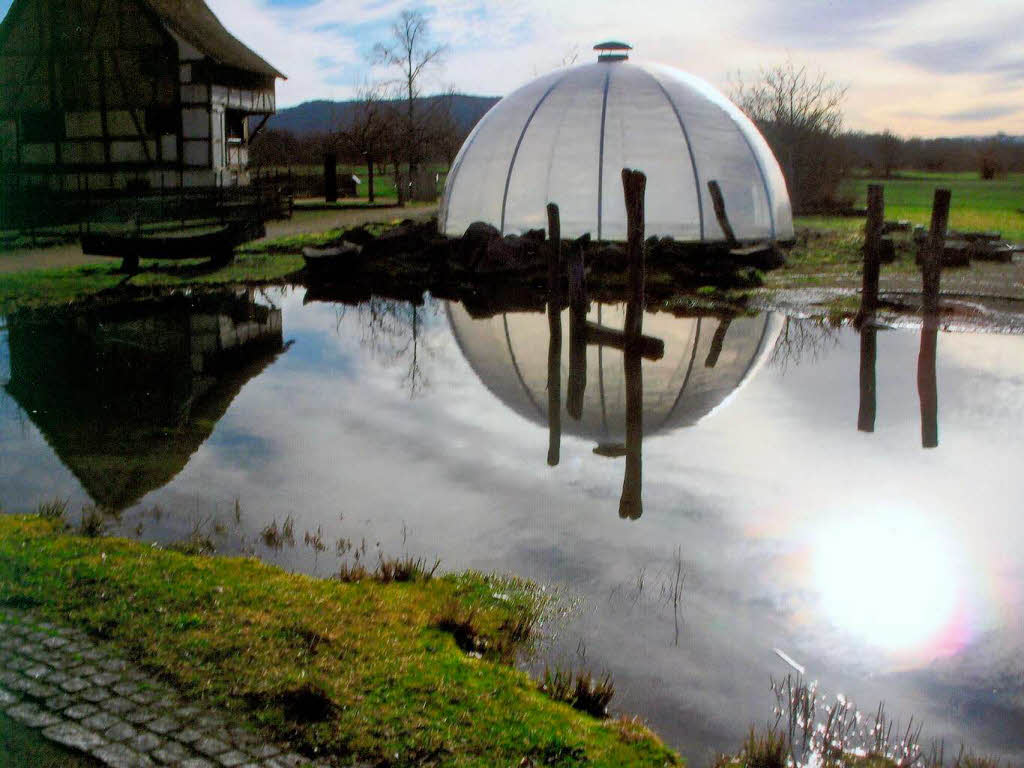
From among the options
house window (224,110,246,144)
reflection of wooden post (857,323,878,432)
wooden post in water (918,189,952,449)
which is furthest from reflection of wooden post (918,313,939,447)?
house window (224,110,246,144)

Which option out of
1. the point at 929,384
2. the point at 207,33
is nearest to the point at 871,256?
the point at 929,384

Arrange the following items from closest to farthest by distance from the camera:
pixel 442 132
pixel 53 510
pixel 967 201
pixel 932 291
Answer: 1. pixel 53 510
2. pixel 932 291
3. pixel 967 201
4. pixel 442 132

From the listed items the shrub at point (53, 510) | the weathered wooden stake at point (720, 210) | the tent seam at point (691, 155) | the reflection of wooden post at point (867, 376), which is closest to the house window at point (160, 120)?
the tent seam at point (691, 155)

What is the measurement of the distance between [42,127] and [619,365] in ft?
102

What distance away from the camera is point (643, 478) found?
9492 millimetres

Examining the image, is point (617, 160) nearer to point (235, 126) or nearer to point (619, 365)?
point (619, 365)

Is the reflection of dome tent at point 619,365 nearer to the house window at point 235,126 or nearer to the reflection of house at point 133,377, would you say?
the reflection of house at point 133,377

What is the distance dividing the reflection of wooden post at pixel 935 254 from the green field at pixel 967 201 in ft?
47.1

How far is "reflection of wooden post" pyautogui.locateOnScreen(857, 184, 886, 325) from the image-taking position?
58.2 ft

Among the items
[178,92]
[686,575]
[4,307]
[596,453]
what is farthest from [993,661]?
[178,92]

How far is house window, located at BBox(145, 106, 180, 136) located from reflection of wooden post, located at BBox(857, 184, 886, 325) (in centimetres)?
2763

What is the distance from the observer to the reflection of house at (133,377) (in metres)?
9.66

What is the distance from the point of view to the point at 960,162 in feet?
282

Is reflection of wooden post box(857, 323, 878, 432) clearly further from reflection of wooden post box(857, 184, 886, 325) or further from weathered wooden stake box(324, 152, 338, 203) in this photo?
weathered wooden stake box(324, 152, 338, 203)
